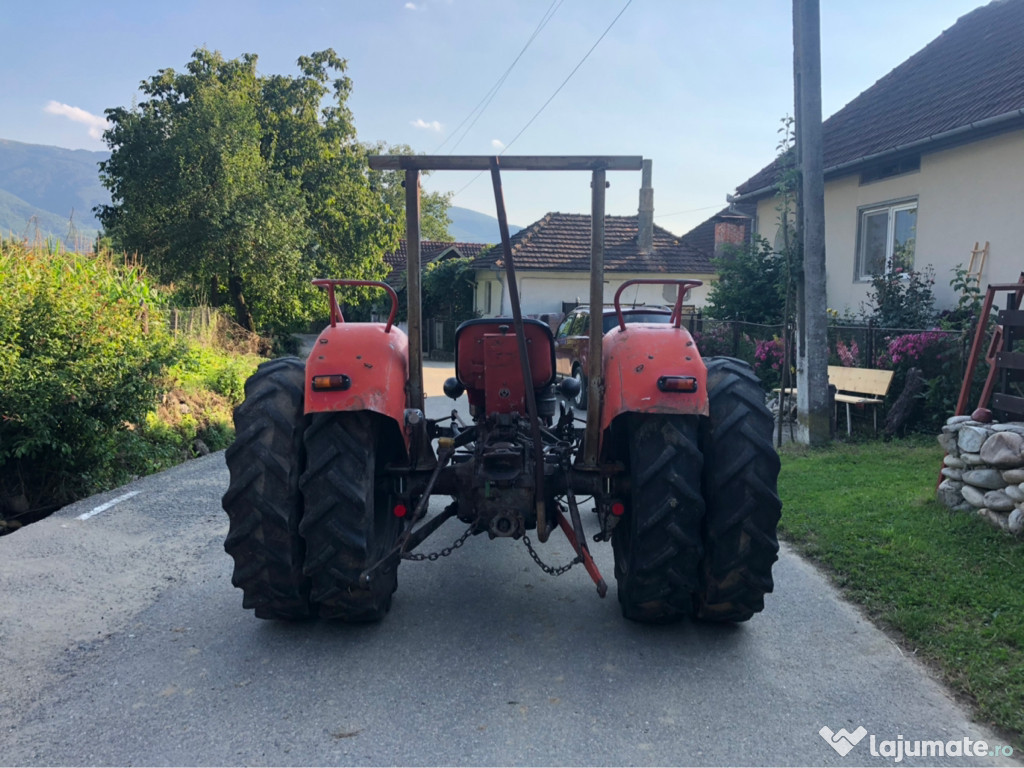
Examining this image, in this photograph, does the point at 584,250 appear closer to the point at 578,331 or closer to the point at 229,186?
the point at 229,186

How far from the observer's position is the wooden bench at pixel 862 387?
30.9 feet

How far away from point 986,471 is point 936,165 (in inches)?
300

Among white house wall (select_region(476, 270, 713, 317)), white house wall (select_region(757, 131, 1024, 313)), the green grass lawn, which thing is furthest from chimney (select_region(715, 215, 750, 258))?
the green grass lawn

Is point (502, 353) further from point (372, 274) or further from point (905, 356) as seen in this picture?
point (372, 274)

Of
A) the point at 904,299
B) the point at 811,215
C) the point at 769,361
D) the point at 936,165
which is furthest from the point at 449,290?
the point at 811,215

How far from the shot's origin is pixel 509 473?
3.90 meters

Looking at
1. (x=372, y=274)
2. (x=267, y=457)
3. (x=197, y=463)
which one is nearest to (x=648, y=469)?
(x=267, y=457)

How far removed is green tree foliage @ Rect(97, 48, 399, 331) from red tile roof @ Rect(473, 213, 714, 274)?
6278 mm

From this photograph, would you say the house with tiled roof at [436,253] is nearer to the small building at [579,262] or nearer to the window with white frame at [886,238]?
the small building at [579,262]

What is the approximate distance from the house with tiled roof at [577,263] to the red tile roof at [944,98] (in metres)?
9.07

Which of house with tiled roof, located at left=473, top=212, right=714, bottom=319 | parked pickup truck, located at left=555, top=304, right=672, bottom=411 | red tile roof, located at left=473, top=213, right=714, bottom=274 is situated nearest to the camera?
parked pickup truck, located at left=555, top=304, right=672, bottom=411

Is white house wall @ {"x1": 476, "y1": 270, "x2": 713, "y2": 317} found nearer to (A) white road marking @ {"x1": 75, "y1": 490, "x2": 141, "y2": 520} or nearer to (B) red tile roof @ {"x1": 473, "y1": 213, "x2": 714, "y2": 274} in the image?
(B) red tile roof @ {"x1": 473, "y1": 213, "x2": 714, "y2": 274}

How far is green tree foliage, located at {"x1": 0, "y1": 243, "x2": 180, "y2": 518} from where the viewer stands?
6.77m

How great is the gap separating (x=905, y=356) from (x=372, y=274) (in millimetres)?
21183
